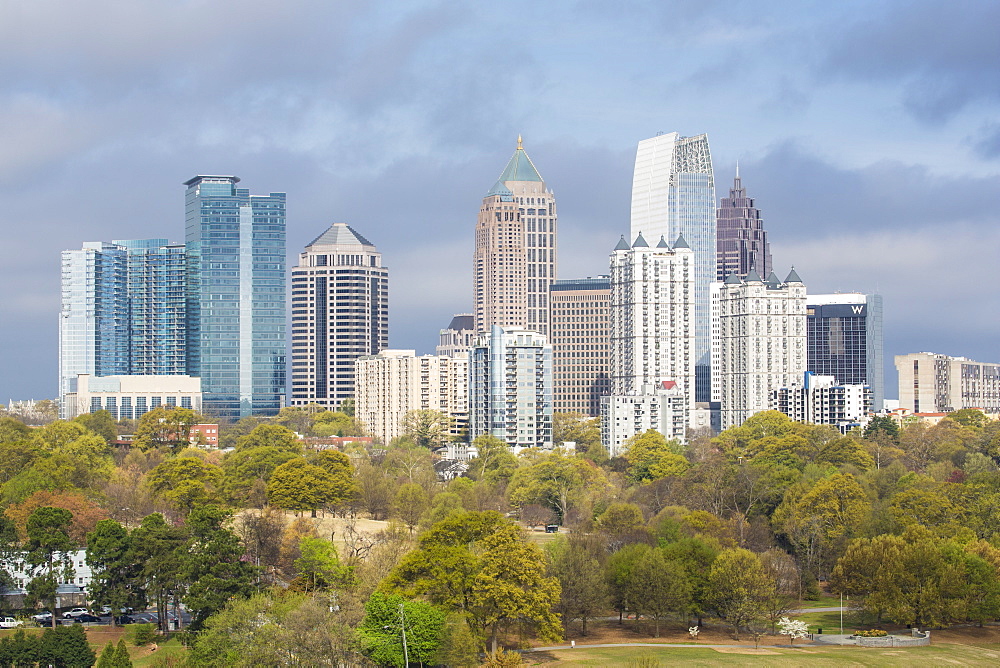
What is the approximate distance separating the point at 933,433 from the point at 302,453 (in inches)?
3291

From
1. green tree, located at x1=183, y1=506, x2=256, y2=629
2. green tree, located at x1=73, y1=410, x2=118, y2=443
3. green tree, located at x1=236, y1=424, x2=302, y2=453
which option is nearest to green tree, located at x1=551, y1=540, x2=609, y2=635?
green tree, located at x1=183, y1=506, x2=256, y2=629

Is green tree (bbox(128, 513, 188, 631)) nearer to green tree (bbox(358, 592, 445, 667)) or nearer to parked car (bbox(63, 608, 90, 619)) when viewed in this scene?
parked car (bbox(63, 608, 90, 619))

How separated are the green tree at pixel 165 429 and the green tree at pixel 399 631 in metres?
100

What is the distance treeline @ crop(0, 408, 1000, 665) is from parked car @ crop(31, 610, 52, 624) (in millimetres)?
2719

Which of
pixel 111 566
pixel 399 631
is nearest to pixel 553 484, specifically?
pixel 111 566

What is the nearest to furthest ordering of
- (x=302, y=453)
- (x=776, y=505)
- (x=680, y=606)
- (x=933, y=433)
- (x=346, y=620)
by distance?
(x=346, y=620), (x=680, y=606), (x=776, y=505), (x=302, y=453), (x=933, y=433)

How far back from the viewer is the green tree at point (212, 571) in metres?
83.4

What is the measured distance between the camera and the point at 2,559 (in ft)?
311

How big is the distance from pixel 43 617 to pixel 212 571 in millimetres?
14664

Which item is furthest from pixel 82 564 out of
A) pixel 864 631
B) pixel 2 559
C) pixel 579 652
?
pixel 864 631

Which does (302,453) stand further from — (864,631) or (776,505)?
(864,631)

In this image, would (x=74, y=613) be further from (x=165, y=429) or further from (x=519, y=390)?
(x=519, y=390)

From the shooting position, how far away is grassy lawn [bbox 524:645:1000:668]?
255ft

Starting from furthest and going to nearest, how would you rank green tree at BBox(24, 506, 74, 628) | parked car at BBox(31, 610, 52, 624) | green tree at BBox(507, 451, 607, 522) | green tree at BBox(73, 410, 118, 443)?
green tree at BBox(73, 410, 118, 443), green tree at BBox(507, 451, 607, 522), green tree at BBox(24, 506, 74, 628), parked car at BBox(31, 610, 52, 624)
